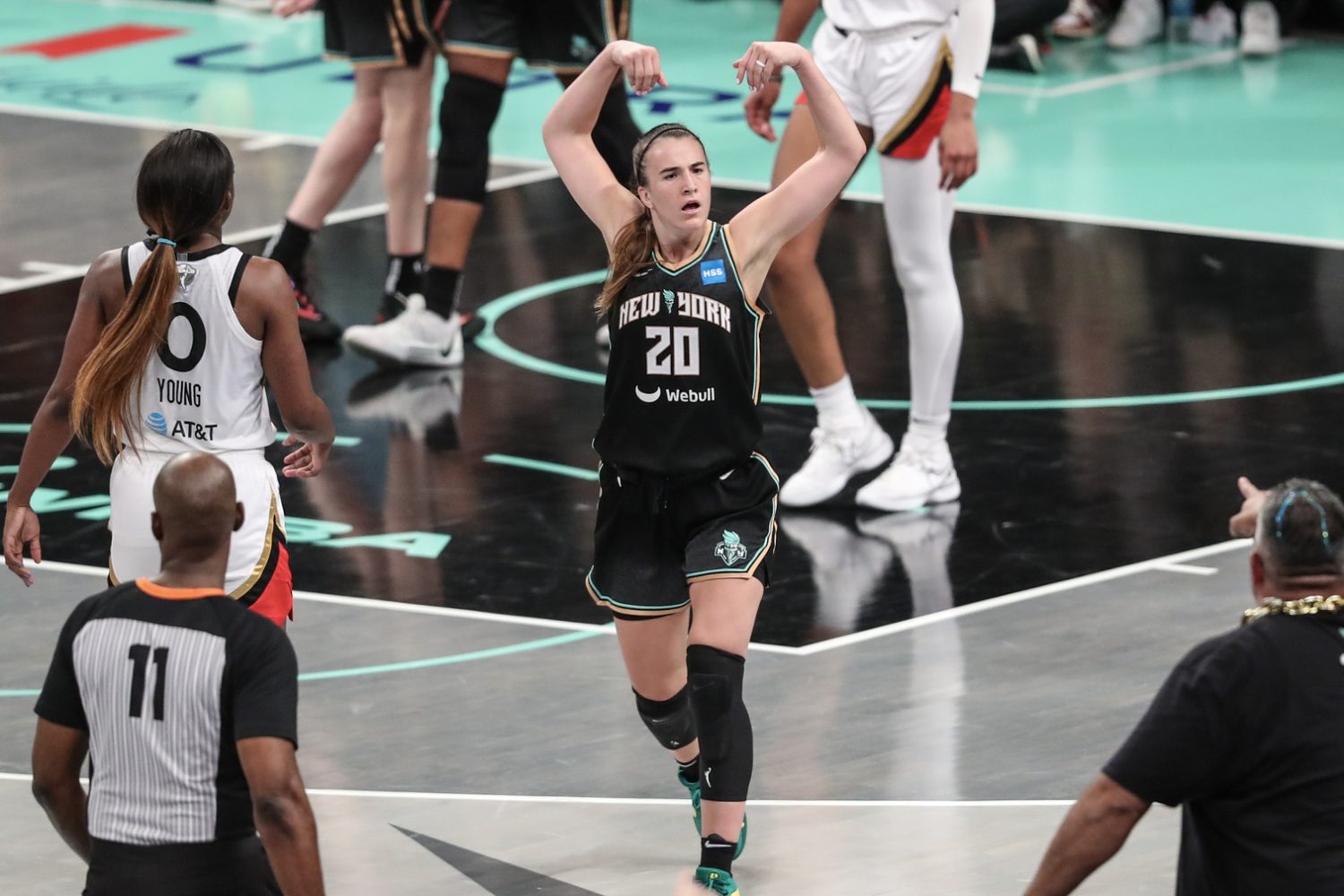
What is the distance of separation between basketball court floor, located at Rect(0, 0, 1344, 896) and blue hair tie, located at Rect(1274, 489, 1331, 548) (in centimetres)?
147

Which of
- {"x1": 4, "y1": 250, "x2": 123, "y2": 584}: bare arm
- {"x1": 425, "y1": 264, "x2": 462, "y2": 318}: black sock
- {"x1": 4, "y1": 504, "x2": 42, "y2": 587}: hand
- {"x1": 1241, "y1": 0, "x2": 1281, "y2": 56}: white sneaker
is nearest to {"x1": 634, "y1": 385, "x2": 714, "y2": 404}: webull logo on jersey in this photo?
{"x1": 4, "y1": 250, "x2": 123, "y2": 584}: bare arm

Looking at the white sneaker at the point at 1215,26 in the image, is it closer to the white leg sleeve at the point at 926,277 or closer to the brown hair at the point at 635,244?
the white leg sleeve at the point at 926,277

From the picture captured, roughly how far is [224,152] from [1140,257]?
Answer: 6161mm

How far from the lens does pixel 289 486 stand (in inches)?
297

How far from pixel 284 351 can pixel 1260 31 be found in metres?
11.2

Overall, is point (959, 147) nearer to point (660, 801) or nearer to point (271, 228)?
point (660, 801)

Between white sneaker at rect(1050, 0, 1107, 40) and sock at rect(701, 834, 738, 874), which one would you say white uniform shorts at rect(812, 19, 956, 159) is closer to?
sock at rect(701, 834, 738, 874)

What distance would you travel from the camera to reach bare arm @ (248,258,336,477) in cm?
439

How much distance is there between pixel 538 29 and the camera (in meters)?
8.61

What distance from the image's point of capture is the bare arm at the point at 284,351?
439cm

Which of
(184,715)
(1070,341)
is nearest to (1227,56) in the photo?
(1070,341)

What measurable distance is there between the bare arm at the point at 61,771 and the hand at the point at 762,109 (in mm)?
3950

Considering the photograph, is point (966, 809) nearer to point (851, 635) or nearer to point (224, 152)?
point (851, 635)

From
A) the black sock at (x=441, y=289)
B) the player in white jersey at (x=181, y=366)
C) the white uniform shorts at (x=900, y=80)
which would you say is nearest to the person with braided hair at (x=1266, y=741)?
the player in white jersey at (x=181, y=366)
